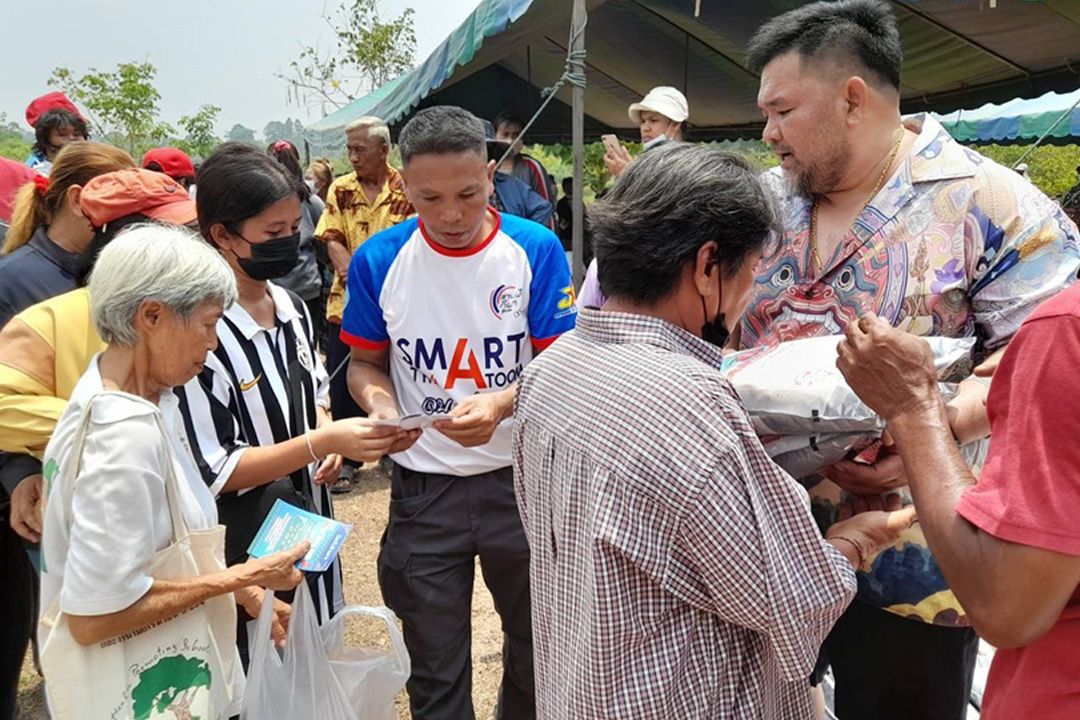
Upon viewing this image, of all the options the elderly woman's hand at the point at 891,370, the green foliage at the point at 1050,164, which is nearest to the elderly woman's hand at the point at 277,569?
the elderly woman's hand at the point at 891,370

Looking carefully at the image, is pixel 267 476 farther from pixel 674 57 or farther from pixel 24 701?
pixel 674 57

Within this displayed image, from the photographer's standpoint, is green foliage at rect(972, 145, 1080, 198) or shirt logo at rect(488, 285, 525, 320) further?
green foliage at rect(972, 145, 1080, 198)

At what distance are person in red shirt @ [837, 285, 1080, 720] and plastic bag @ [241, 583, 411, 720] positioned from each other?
1412 millimetres

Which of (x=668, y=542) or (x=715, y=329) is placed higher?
(x=715, y=329)

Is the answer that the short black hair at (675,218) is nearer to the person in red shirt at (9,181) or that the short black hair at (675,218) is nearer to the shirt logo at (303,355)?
the shirt logo at (303,355)

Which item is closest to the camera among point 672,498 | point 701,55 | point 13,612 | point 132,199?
point 672,498

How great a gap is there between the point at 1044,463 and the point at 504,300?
1.54 m

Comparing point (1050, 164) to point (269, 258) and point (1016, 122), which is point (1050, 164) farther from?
point (269, 258)

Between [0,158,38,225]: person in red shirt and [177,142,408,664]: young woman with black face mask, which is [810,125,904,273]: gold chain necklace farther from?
[0,158,38,225]: person in red shirt

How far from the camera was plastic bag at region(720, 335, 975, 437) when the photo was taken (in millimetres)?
1463

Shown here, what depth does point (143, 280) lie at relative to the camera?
1.69 m

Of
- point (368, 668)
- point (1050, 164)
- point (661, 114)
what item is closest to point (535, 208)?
point (661, 114)

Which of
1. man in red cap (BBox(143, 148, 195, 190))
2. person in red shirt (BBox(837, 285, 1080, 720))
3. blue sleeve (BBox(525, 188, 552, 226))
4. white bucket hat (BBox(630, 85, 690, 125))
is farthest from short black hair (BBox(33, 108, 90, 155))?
person in red shirt (BBox(837, 285, 1080, 720))

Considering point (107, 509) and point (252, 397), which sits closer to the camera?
point (107, 509)
